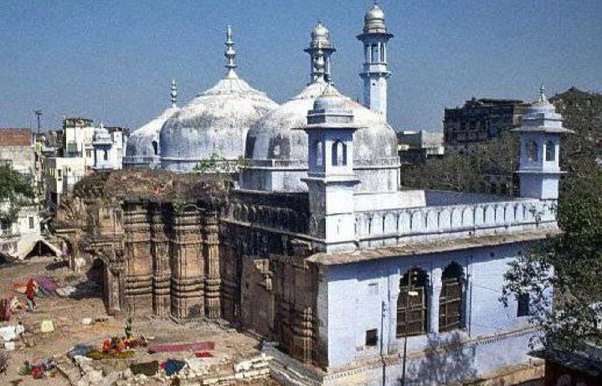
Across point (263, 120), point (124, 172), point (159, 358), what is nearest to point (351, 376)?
point (159, 358)

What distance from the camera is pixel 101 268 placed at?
22.2 metres

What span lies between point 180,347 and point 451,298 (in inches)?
255

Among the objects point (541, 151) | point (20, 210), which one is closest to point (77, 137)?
point (20, 210)

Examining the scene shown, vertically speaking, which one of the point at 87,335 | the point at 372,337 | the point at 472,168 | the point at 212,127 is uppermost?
the point at 212,127

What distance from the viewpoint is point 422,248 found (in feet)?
45.8

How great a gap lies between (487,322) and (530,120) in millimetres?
5319

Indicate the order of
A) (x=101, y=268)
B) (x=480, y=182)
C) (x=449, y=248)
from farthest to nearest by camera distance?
(x=480, y=182)
(x=101, y=268)
(x=449, y=248)

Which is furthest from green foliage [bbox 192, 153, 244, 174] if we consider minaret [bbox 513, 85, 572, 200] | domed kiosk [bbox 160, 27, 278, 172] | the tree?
the tree

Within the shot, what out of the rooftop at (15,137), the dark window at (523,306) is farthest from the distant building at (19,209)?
the dark window at (523,306)

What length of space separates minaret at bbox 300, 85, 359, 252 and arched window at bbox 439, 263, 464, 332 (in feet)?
9.81

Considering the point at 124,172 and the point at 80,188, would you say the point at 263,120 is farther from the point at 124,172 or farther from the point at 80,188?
the point at 80,188

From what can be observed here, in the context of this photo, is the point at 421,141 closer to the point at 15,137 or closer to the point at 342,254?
the point at 15,137

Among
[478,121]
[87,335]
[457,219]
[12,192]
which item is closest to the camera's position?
[457,219]

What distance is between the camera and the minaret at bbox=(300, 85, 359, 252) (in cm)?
1305
